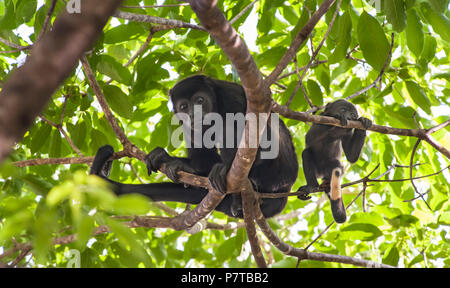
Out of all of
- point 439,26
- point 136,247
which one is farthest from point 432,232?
point 136,247

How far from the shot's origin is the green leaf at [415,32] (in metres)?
3.28

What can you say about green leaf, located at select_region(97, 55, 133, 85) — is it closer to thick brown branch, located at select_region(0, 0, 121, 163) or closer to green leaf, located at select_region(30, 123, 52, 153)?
green leaf, located at select_region(30, 123, 52, 153)

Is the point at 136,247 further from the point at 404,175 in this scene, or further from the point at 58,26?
the point at 404,175

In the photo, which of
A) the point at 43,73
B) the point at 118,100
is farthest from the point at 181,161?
the point at 43,73

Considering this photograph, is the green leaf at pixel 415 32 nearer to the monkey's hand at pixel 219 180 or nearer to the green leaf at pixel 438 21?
the green leaf at pixel 438 21

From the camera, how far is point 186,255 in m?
5.51

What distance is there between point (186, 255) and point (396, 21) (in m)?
3.67

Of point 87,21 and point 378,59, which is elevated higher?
point 378,59

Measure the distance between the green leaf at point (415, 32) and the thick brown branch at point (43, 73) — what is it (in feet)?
10.1

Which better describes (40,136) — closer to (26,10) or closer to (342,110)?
(26,10)

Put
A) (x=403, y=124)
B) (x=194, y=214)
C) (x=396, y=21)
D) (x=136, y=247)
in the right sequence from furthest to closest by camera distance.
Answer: (x=403, y=124) → (x=194, y=214) → (x=396, y=21) → (x=136, y=247)

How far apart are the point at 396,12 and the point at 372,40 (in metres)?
0.24

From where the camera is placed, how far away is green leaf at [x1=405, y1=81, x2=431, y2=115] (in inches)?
141

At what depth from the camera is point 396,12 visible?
2.94m
